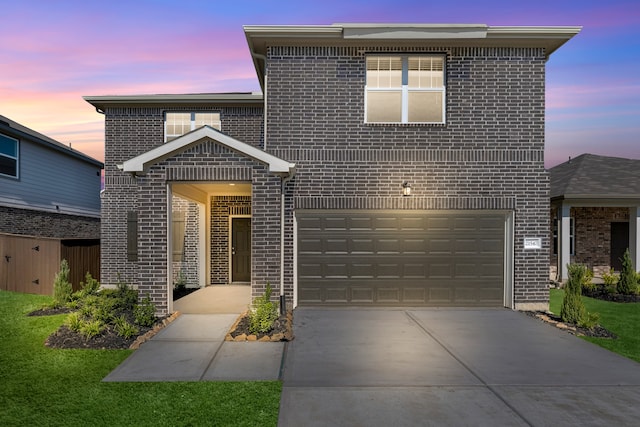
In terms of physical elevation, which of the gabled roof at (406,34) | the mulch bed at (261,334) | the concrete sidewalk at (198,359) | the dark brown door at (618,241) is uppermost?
the gabled roof at (406,34)

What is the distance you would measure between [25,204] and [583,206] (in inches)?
917

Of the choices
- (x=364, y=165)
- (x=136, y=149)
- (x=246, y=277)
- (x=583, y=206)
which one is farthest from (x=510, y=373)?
(x=136, y=149)

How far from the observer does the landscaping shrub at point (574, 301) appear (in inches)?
344

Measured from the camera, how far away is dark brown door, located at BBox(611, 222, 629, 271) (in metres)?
16.2

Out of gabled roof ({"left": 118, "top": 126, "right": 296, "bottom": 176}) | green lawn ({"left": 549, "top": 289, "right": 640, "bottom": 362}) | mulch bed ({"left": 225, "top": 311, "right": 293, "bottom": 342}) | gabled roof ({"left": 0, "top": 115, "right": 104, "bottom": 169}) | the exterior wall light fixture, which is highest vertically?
gabled roof ({"left": 0, "top": 115, "right": 104, "bottom": 169})

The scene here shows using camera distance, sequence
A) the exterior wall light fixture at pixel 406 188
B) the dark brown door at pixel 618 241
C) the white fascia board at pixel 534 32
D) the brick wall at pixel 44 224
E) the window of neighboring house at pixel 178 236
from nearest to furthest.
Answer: the white fascia board at pixel 534 32
the exterior wall light fixture at pixel 406 188
the window of neighboring house at pixel 178 236
the dark brown door at pixel 618 241
the brick wall at pixel 44 224

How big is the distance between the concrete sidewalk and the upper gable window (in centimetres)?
639

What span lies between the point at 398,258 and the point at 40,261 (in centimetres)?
1098

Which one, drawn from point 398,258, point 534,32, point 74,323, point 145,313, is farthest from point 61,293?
point 534,32

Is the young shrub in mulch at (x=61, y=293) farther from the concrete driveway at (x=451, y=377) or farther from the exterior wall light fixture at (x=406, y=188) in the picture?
the exterior wall light fixture at (x=406, y=188)

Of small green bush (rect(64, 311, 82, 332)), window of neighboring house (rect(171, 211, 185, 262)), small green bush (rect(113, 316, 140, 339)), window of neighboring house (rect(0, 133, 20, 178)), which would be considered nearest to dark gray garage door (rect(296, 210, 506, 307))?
small green bush (rect(113, 316, 140, 339))

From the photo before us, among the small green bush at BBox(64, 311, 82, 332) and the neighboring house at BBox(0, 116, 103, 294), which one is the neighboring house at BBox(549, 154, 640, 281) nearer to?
the small green bush at BBox(64, 311, 82, 332)

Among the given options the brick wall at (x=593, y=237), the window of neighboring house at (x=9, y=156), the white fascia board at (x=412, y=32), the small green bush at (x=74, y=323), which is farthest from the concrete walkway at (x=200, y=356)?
the window of neighboring house at (x=9, y=156)

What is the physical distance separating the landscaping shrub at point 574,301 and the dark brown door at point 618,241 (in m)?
9.42
